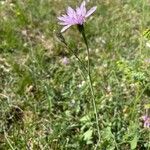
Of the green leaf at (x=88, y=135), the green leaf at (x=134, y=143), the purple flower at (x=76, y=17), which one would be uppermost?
the purple flower at (x=76, y=17)

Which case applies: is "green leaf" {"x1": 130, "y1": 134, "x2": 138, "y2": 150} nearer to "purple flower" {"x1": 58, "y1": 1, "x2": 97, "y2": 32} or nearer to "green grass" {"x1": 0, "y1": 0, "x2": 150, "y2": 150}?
"green grass" {"x1": 0, "y1": 0, "x2": 150, "y2": 150}

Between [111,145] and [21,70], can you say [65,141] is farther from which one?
[21,70]

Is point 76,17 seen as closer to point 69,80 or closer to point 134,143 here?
point 134,143

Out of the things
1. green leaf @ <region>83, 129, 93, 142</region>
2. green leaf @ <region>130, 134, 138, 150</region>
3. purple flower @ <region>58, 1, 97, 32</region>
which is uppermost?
purple flower @ <region>58, 1, 97, 32</region>

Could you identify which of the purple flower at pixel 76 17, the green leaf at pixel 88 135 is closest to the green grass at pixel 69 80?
the green leaf at pixel 88 135

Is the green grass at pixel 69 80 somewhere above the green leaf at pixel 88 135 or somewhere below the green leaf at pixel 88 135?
above

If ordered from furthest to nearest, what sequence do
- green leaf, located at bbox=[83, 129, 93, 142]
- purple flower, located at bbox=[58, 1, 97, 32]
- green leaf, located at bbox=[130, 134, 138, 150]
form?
green leaf, located at bbox=[83, 129, 93, 142]
green leaf, located at bbox=[130, 134, 138, 150]
purple flower, located at bbox=[58, 1, 97, 32]

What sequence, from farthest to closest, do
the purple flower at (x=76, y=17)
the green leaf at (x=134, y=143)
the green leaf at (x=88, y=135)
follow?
the green leaf at (x=88, y=135)
the green leaf at (x=134, y=143)
the purple flower at (x=76, y=17)

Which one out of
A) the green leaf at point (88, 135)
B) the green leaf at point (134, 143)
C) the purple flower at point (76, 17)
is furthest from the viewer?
the green leaf at point (88, 135)

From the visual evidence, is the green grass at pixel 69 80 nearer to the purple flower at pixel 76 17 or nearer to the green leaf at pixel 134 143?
the green leaf at pixel 134 143

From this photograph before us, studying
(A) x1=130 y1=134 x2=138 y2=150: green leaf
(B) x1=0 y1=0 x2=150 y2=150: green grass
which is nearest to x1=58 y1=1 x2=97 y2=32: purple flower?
(B) x1=0 y1=0 x2=150 y2=150: green grass
